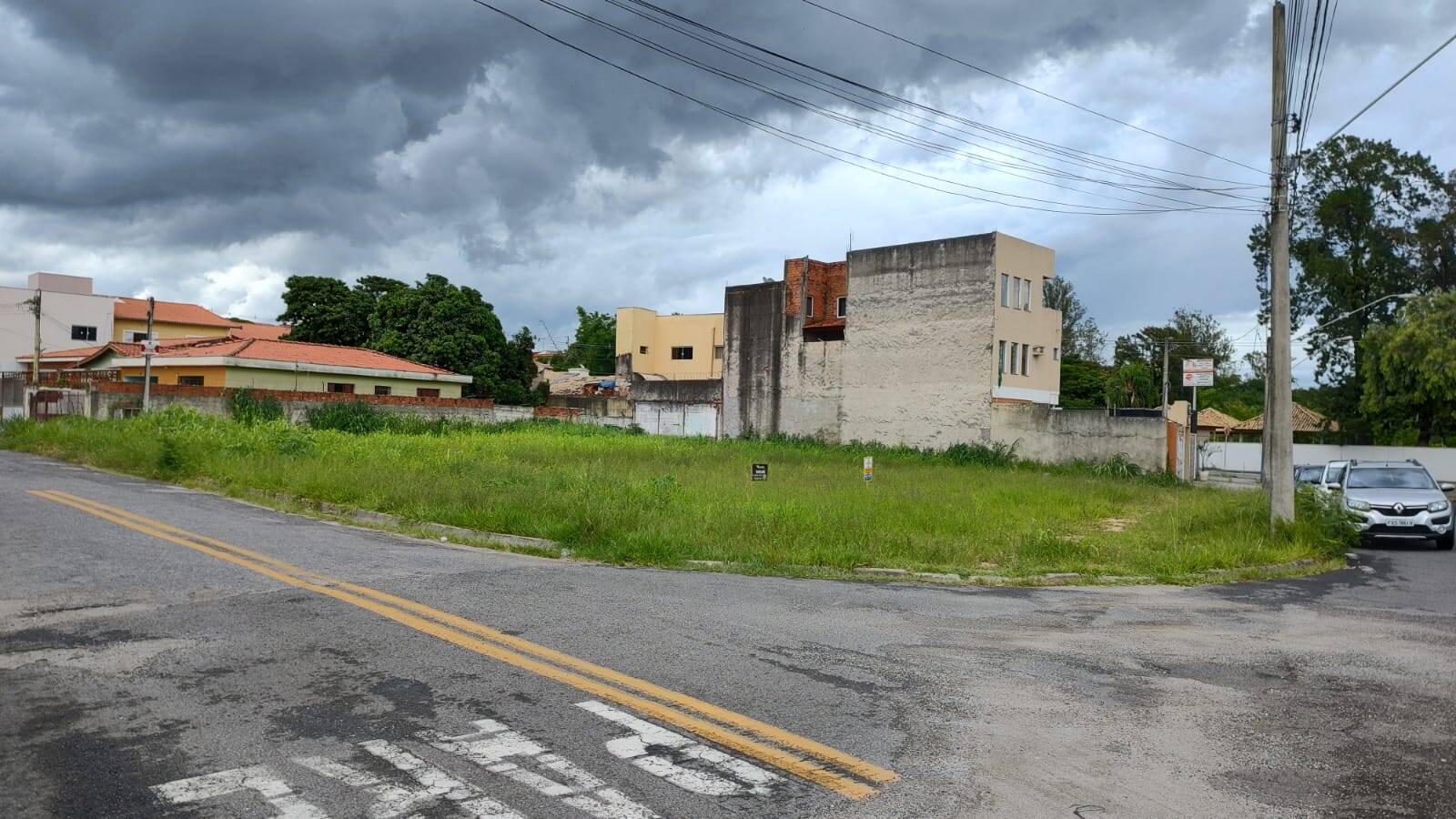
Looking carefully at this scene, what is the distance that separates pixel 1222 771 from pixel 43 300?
241 ft

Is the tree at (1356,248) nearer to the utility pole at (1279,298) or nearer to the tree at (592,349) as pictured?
the utility pole at (1279,298)

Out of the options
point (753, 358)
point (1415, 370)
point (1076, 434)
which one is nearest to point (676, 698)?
point (1076, 434)

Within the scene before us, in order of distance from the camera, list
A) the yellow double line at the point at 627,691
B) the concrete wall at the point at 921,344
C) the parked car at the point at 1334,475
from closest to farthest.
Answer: the yellow double line at the point at 627,691 < the parked car at the point at 1334,475 < the concrete wall at the point at 921,344

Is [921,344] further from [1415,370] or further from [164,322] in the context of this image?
[164,322]

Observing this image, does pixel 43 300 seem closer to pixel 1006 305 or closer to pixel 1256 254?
pixel 1006 305

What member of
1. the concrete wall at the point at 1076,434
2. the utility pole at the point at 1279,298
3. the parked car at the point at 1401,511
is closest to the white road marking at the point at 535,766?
the utility pole at the point at 1279,298

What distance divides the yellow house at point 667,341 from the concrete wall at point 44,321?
3557 centimetres

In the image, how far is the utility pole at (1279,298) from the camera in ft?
51.9

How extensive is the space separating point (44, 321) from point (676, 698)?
71595mm

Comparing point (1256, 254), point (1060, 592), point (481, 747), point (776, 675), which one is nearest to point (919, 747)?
point (776, 675)

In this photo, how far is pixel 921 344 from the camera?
41562mm

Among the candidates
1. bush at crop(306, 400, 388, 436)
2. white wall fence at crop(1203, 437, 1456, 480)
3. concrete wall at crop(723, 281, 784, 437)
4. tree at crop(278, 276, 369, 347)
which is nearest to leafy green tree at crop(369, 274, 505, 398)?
tree at crop(278, 276, 369, 347)

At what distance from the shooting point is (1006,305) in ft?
130

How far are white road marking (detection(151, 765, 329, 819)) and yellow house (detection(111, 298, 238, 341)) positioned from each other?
6953 cm
